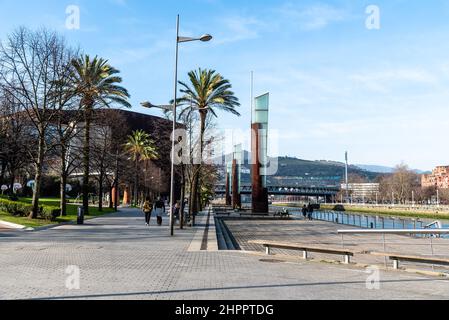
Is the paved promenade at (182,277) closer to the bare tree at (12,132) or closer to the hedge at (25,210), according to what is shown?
the hedge at (25,210)

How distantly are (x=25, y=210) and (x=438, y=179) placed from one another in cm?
17361

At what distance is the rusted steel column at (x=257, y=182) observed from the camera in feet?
154

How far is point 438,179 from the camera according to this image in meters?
170

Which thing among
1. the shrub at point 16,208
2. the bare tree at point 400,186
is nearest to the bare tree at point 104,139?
the shrub at point 16,208

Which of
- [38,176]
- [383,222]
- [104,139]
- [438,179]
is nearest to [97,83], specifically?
[104,139]

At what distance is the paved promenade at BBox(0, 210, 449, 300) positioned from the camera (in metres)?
7.14

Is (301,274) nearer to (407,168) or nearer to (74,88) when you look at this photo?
(74,88)

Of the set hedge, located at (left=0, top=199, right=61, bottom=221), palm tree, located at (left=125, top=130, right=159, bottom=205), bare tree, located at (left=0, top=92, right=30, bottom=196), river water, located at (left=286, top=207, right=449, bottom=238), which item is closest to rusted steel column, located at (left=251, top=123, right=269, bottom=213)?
river water, located at (left=286, top=207, right=449, bottom=238)

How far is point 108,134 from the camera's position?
41.1 meters

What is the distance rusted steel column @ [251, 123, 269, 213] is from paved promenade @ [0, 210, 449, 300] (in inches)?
1334

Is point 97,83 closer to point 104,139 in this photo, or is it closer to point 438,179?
point 104,139

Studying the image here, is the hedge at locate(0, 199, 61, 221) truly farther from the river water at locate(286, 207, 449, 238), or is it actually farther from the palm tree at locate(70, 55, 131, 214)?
the river water at locate(286, 207, 449, 238)

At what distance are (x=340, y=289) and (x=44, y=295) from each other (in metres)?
5.14
